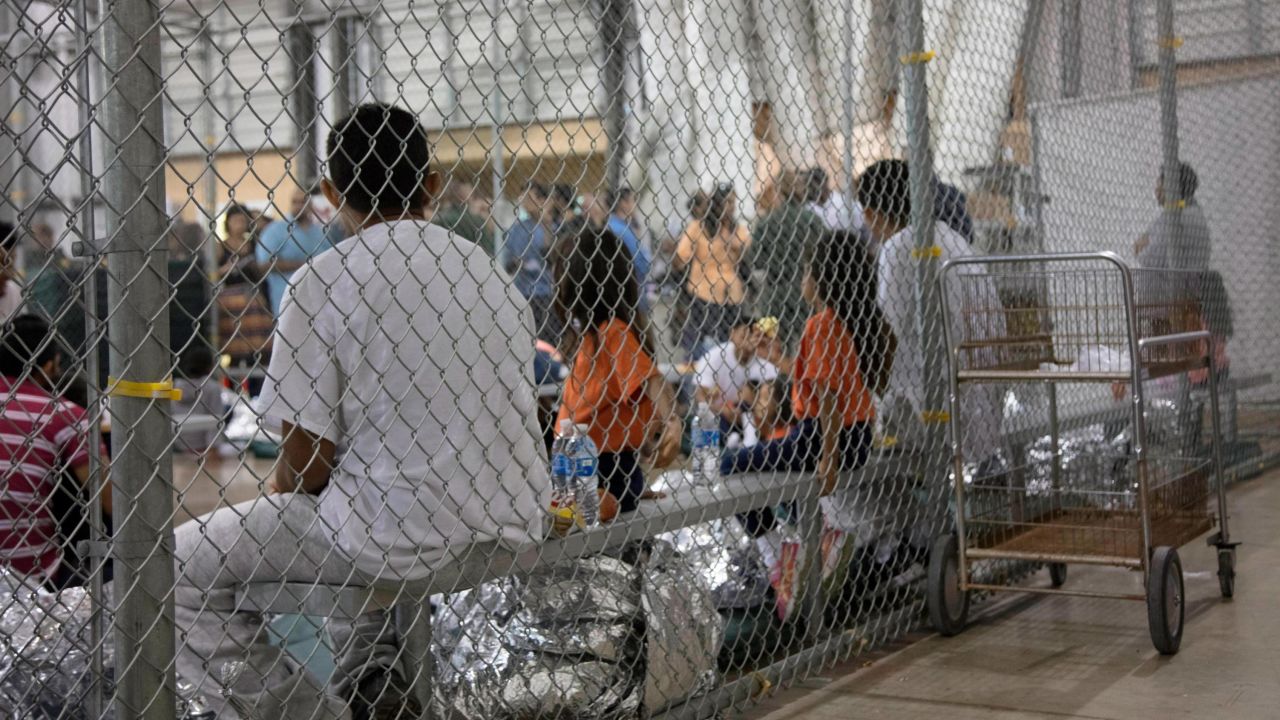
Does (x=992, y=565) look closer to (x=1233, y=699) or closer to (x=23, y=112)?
(x=1233, y=699)

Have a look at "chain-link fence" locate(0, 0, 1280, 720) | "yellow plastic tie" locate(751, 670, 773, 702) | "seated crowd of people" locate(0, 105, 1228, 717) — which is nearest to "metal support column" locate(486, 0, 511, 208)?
"chain-link fence" locate(0, 0, 1280, 720)

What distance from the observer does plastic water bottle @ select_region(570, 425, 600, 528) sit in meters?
3.72

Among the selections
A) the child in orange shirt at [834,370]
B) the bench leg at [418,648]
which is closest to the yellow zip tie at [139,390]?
the bench leg at [418,648]

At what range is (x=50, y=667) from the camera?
305 centimetres

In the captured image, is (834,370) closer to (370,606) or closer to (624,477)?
(624,477)

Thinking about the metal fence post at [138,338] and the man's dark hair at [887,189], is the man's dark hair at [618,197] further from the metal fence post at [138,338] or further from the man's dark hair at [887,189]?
the metal fence post at [138,338]

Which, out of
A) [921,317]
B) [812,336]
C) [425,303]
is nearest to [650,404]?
[812,336]

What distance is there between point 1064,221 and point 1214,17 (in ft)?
9.09

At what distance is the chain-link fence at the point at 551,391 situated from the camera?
98.3 inches

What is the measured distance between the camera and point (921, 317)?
5.00 m

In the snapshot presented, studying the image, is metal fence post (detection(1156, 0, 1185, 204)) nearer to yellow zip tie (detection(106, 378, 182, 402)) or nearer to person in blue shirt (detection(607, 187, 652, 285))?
person in blue shirt (detection(607, 187, 652, 285))

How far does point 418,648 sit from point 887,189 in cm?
290

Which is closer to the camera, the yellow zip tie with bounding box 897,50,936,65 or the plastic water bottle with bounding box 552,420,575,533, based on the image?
the plastic water bottle with bounding box 552,420,575,533

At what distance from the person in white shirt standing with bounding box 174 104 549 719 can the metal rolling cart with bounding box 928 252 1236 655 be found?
1.85 metres
